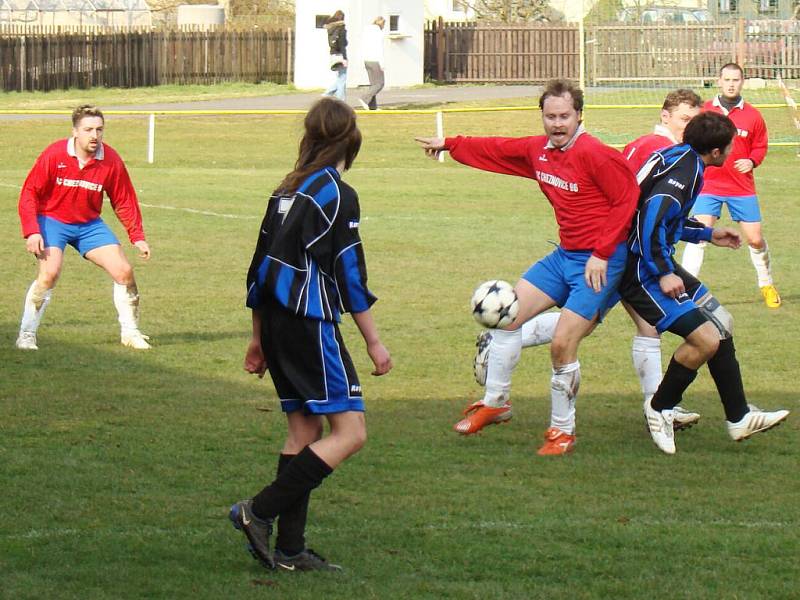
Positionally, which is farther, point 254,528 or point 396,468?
point 396,468

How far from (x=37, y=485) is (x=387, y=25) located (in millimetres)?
38547

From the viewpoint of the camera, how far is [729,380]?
25.6ft

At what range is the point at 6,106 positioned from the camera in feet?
125

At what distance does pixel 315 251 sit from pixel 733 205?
8.28 metres

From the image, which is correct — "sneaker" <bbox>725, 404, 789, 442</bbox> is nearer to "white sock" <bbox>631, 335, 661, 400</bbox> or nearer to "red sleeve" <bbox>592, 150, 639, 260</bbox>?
"white sock" <bbox>631, 335, 661, 400</bbox>

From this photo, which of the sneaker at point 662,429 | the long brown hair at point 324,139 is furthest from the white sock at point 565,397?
the long brown hair at point 324,139

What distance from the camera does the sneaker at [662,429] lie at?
7.71 meters

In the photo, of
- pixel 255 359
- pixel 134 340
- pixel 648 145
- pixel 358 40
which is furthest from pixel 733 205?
pixel 358 40

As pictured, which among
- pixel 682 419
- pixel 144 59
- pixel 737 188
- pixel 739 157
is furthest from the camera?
pixel 144 59

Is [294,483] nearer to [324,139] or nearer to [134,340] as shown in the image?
[324,139]

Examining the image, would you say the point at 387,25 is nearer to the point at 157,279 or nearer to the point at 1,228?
the point at 1,228

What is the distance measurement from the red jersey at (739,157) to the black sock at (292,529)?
8.03 meters

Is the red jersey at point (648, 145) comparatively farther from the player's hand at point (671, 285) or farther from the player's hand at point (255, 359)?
the player's hand at point (255, 359)

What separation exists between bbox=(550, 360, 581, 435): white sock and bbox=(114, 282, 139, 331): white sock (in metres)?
4.20
